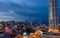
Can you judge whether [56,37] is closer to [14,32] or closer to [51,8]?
[14,32]

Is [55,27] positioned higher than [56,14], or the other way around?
[56,14]

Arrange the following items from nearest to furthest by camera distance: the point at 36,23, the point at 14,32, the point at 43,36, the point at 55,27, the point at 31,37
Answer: the point at 43,36 < the point at 31,37 < the point at 14,32 < the point at 55,27 < the point at 36,23

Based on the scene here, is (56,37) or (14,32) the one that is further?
(14,32)

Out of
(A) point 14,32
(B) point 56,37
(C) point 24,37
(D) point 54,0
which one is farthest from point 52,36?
(D) point 54,0

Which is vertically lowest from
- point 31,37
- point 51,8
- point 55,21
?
point 31,37

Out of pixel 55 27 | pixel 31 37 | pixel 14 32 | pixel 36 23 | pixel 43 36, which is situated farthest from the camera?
pixel 36 23
